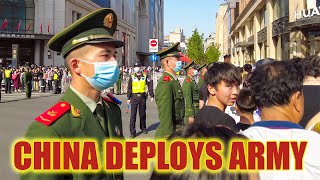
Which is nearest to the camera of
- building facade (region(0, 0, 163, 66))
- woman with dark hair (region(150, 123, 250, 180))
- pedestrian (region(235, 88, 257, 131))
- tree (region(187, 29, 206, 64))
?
woman with dark hair (region(150, 123, 250, 180))

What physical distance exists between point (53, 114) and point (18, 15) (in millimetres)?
41664

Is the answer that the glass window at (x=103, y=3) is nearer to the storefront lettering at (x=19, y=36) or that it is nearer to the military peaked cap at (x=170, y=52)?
the storefront lettering at (x=19, y=36)

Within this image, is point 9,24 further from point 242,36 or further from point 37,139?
point 37,139

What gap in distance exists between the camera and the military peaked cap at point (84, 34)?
97.3 inches

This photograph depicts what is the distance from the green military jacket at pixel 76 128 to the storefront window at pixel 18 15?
40557 millimetres

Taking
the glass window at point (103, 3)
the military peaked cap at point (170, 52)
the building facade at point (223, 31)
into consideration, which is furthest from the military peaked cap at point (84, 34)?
the building facade at point (223, 31)

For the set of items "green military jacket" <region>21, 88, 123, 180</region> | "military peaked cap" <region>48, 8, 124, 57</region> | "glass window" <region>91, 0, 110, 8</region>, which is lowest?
"green military jacket" <region>21, 88, 123, 180</region>

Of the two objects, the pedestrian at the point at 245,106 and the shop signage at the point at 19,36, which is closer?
the pedestrian at the point at 245,106

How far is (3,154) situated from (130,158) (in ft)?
19.0

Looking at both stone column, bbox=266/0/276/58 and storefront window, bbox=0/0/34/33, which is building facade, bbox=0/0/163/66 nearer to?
storefront window, bbox=0/0/34/33

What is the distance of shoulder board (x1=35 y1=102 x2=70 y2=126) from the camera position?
2129 millimetres

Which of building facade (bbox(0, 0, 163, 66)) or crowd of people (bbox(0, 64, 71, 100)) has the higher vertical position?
building facade (bbox(0, 0, 163, 66))

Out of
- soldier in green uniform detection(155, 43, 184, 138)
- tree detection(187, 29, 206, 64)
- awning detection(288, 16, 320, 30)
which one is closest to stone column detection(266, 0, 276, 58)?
awning detection(288, 16, 320, 30)

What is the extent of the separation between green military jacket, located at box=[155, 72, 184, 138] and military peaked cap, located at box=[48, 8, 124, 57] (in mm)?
2180
